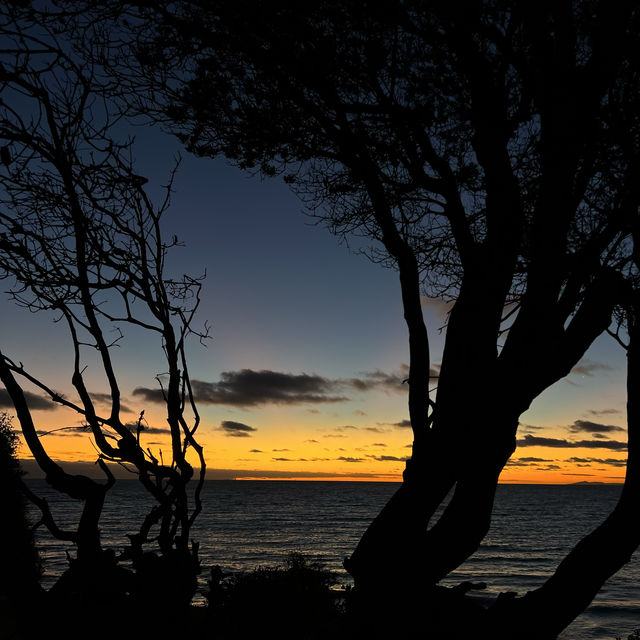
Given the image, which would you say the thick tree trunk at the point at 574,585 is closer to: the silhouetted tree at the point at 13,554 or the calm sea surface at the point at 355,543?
the silhouetted tree at the point at 13,554

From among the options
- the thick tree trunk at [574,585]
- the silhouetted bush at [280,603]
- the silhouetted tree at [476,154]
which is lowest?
the silhouetted bush at [280,603]

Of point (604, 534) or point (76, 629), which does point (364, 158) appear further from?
point (76, 629)

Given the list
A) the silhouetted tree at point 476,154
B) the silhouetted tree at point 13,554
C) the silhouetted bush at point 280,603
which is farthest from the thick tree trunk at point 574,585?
the silhouetted bush at point 280,603

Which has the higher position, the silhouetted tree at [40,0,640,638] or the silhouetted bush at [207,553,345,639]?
the silhouetted tree at [40,0,640,638]

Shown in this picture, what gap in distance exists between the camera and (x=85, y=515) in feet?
15.2

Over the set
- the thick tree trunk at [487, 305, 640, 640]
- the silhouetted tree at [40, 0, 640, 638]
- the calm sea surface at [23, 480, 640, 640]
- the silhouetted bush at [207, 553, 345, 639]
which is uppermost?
the silhouetted tree at [40, 0, 640, 638]

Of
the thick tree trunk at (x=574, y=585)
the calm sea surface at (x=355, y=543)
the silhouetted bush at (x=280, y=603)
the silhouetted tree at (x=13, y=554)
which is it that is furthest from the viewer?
the calm sea surface at (x=355, y=543)

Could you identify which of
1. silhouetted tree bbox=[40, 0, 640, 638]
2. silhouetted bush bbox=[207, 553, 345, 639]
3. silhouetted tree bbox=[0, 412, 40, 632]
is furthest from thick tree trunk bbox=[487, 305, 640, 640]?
silhouetted bush bbox=[207, 553, 345, 639]

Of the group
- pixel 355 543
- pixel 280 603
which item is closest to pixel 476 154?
pixel 280 603

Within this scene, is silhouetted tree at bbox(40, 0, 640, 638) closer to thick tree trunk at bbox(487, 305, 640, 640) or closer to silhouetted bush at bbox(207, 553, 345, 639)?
thick tree trunk at bbox(487, 305, 640, 640)

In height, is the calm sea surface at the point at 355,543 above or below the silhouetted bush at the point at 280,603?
below

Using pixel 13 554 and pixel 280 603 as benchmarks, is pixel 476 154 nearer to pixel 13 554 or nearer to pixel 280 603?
pixel 13 554

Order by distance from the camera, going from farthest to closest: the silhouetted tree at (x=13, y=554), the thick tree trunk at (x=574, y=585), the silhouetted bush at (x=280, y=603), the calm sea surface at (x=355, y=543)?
the calm sea surface at (x=355, y=543), the silhouetted bush at (x=280, y=603), the thick tree trunk at (x=574, y=585), the silhouetted tree at (x=13, y=554)

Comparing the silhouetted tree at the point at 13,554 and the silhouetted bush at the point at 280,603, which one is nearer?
the silhouetted tree at the point at 13,554
